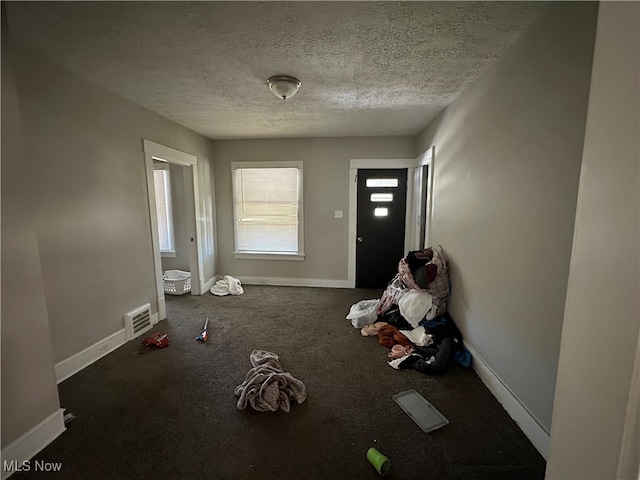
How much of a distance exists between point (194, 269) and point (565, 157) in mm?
4287

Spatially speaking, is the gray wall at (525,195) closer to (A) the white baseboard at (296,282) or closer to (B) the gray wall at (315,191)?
(B) the gray wall at (315,191)

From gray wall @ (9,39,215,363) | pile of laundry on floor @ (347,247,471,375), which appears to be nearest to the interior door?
pile of laundry on floor @ (347,247,471,375)

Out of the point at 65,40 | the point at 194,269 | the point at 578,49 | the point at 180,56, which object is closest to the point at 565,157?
the point at 578,49

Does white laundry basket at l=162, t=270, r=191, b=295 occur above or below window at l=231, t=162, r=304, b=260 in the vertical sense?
below

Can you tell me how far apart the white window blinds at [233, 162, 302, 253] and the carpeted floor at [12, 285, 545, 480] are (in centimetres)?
211

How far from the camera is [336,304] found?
12.6 feet

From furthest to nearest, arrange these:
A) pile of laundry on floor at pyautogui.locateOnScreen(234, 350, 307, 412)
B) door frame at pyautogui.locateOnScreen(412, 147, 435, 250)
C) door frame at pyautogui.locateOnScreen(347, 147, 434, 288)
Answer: door frame at pyautogui.locateOnScreen(347, 147, 434, 288) → door frame at pyautogui.locateOnScreen(412, 147, 435, 250) → pile of laundry on floor at pyautogui.locateOnScreen(234, 350, 307, 412)

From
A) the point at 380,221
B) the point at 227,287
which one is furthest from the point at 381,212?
the point at 227,287

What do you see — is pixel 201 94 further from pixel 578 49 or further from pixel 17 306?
pixel 578 49

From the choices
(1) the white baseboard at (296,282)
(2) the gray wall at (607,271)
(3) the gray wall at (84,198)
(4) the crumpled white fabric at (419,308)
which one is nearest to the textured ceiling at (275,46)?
(3) the gray wall at (84,198)

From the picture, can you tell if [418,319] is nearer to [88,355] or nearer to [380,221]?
[380,221]

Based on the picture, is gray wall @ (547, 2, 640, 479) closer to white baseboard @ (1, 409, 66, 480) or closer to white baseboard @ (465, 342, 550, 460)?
white baseboard @ (465, 342, 550, 460)

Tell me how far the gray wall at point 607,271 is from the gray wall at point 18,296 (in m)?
2.22

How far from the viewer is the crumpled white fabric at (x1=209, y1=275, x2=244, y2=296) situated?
422 centimetres
